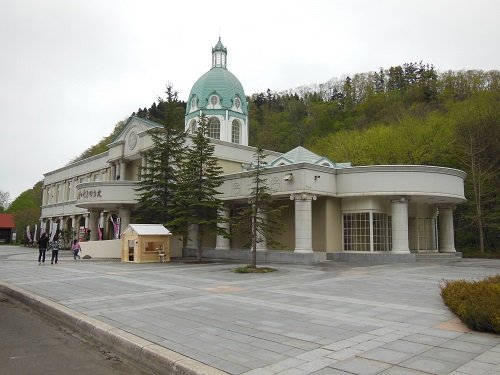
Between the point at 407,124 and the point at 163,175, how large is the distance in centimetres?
2377

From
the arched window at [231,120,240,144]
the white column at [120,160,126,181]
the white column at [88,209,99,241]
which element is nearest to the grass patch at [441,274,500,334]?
the arched window at [231,120,240,144]

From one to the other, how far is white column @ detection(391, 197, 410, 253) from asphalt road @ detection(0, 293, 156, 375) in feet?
63.8

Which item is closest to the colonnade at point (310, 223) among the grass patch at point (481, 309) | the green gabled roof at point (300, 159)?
the green gabled roof at point (300, 159)

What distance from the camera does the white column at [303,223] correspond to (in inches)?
925

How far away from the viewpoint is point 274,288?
1337 cm

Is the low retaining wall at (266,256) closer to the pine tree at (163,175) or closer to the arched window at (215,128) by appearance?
the pine tree at (163,175)

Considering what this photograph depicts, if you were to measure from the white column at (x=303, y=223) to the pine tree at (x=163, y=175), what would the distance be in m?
8.92

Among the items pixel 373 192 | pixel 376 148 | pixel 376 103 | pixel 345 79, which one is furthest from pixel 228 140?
pixel 345 79

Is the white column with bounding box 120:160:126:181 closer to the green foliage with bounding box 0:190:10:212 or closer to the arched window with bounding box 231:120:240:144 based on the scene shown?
the arched window with bounding box 231:120:240:144

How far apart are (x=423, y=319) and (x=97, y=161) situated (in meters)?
45.2

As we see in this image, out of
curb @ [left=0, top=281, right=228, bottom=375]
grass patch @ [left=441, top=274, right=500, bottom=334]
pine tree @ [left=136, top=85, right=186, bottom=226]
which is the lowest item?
curb @ [left=0, top=281, right=228, bottom=375]

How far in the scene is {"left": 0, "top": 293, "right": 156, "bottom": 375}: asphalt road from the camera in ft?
19.4

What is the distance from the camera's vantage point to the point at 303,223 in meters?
23.5

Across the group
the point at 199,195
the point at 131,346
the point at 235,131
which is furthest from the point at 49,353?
the point at 235,131
